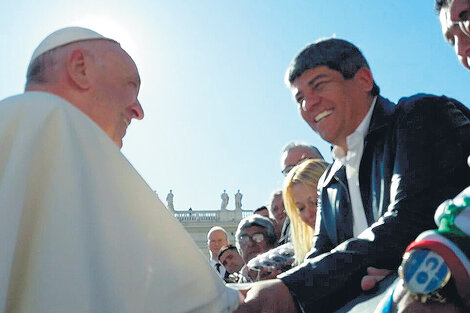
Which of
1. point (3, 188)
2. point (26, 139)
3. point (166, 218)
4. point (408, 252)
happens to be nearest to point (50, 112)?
point (26, 139)

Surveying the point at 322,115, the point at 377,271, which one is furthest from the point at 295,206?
the point at 377,271

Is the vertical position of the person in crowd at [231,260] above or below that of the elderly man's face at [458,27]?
below

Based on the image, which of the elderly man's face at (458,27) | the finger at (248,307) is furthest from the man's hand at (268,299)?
the elderly man's face at (458,27)

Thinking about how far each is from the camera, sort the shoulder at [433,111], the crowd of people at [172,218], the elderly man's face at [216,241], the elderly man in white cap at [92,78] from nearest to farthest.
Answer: the crowd of people at [172,218] < the elderly man in white cap at [92,78] < the shoulder at [433,111] < the elderly man's face at [216,241]

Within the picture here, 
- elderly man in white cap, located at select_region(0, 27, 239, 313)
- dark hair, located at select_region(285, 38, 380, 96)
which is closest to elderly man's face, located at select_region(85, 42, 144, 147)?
elderly man in white cap, located at select_region(0, 27, 239, 313)

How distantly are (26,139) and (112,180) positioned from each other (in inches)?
9.3

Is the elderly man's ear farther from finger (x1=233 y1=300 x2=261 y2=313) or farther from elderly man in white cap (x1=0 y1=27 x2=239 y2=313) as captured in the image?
finger (x1=233 y1=300 x2=261 y2=313)

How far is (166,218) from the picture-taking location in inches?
53.9

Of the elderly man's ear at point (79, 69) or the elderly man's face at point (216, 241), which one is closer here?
the elderly man's ear at point (79, 69)

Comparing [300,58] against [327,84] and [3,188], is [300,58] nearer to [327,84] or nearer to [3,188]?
[327,84]

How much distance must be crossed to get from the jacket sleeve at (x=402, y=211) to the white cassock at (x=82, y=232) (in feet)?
1.38

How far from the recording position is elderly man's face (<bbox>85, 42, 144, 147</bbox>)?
1882 mm

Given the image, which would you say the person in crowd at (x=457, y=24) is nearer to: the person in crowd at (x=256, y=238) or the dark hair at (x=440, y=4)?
the dark hair at (x=440, y=4)

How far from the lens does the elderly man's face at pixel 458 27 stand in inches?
66.1
